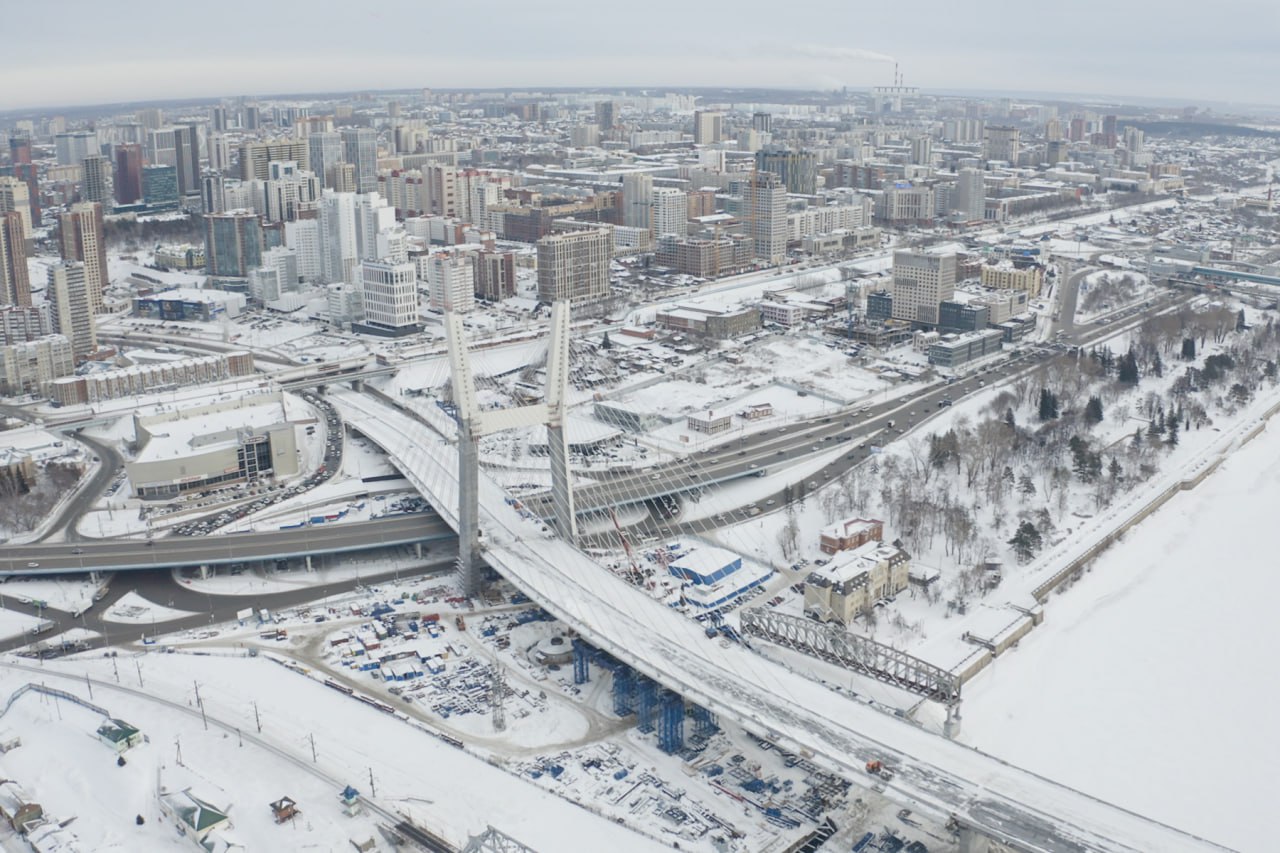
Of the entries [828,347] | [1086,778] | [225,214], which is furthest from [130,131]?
[1086,778]

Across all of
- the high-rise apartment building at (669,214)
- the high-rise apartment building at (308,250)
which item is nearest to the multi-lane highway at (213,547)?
the high-rise apartment building at (308,250)

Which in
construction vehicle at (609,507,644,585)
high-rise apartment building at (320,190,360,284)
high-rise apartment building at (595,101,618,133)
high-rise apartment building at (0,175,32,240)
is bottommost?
construction vehicle at (609,507,644,585)

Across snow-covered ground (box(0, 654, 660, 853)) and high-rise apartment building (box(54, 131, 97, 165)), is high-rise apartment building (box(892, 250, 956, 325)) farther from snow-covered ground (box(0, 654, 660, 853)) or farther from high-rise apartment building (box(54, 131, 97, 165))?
high-rise apartment building (box(54, 131, 97, 165))

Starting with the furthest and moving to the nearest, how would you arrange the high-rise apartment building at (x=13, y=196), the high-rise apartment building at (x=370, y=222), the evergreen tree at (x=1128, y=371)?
the high-rise apartment building at (x=13, y=196)
the high-rise apartment building at (x=370, y=222)
the evergreen tree at (x=1128, y=371)

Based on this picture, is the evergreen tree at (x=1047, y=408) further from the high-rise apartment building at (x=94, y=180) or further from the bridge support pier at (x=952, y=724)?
the high-rise apartment building at (x=94, y=180)

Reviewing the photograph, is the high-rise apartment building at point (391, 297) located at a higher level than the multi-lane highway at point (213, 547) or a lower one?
higher

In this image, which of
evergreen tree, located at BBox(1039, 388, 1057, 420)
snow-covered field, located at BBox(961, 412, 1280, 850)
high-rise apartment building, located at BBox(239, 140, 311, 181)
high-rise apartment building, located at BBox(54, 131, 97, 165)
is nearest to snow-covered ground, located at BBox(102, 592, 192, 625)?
snow-covered field, located at BBox(961, 412, 1280, 850)

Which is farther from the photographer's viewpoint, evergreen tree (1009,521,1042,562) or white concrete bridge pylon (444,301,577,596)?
evergreen tree (1009,521,1042,562)

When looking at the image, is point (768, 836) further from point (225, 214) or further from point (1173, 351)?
point (225, 214)
